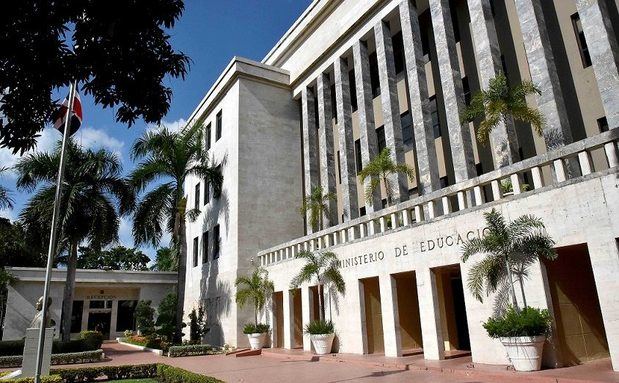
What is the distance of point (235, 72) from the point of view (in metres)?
25.9

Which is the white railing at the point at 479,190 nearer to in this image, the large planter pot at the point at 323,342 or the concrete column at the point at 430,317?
the concrete column at the point at 430,317

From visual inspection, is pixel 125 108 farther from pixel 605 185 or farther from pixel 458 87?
pixel 458 87

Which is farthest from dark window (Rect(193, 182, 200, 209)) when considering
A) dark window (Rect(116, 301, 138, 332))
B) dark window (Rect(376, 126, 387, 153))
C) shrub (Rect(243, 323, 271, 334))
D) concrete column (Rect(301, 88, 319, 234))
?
dark window (Rect(116, 301, 138, 332))

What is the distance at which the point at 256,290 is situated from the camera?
21312 mm

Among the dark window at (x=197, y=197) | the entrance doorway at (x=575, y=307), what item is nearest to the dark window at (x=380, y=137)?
the entrance doorway at (x=575, y=307)

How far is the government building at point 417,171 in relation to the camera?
1002cm

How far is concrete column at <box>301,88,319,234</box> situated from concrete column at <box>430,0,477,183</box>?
9578 millimetres

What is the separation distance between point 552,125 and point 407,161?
756 centimetres

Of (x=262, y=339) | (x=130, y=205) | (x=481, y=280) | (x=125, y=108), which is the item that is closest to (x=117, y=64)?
(x=125, y=108)

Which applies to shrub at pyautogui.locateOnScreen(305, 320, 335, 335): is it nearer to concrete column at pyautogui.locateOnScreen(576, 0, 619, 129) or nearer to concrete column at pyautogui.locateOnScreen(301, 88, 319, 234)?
concrete column at pyautogui.locateOnScreen(301, 88, 319, 234)

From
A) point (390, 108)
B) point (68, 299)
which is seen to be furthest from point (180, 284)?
point (390, 108)

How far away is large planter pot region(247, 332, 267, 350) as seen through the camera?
20.5 metres

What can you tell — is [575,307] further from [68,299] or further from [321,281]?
[68,299]

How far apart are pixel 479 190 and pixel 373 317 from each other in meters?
6.25
